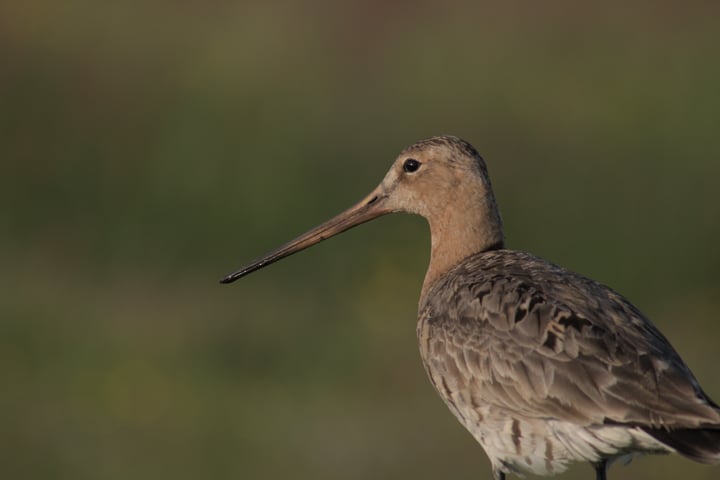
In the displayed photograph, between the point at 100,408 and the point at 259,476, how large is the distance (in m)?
1.57

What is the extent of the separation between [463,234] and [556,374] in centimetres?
151

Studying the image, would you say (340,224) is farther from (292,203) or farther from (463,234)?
(292,203)

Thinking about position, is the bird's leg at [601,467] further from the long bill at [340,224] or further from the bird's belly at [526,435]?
the long bill at [340,224]

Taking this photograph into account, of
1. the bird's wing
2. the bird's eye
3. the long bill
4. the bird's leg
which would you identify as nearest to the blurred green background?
the long bill

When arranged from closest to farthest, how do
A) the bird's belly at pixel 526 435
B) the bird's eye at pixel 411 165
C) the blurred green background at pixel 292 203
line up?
the bird's belly at pixel 526 435 < the bird's eye at pixel 411 165 < the blurred green background at pixel 292 203

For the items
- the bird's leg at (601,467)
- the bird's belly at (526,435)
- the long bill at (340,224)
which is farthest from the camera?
the long bill at (340,224)

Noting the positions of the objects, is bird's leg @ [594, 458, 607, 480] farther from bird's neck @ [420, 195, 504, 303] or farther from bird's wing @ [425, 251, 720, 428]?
bird's neck @ [420, 195, 504, 303]

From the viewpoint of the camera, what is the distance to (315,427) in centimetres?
1002

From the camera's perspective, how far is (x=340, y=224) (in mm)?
7852

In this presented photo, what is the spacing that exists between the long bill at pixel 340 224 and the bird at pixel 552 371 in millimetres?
713

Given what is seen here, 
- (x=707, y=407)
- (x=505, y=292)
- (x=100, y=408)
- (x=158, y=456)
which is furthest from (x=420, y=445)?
(x=707, y=407)

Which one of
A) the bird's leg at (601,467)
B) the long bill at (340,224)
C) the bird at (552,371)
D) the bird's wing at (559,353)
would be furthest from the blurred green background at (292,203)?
the bird's wing at (559,353)

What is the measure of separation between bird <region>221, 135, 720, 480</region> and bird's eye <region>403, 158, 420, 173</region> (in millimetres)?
595

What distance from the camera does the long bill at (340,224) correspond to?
7.76 metres
